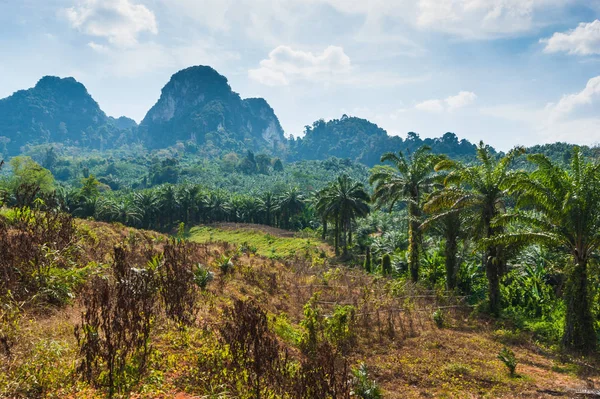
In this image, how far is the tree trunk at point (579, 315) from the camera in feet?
37.3

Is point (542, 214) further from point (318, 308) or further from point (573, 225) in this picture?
point (318, 308)

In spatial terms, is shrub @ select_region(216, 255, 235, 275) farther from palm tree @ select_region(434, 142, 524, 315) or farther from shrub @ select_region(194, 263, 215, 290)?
palm tree @ select_region(434, 142, 524, 315)

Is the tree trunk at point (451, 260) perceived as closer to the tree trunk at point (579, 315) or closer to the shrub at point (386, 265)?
the shrub at point (386, 265)

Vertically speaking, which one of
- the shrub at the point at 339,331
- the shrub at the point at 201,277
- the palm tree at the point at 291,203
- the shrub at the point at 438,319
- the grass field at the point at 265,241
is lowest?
the grass field at the point at 265,241

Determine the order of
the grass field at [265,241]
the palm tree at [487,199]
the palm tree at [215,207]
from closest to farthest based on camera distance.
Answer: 1. the palm tree at [487,199]
2. the grass field at [265,241]
3. the palm tree at [215,207]

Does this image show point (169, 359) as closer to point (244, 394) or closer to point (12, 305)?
point (244, 394)

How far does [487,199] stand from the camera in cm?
1523

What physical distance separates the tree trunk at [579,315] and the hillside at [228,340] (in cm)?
130

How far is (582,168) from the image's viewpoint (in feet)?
39.2

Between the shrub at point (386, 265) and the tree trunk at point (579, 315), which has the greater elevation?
the tree trunk at point (579, 315)

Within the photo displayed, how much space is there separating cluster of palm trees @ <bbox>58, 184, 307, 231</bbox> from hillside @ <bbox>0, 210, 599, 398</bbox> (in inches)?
1892

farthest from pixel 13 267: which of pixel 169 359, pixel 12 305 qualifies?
pixel 169 359

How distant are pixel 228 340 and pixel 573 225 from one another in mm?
11799

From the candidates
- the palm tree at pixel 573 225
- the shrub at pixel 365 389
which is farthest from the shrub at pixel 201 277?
the palm tree at pixel 573 225
